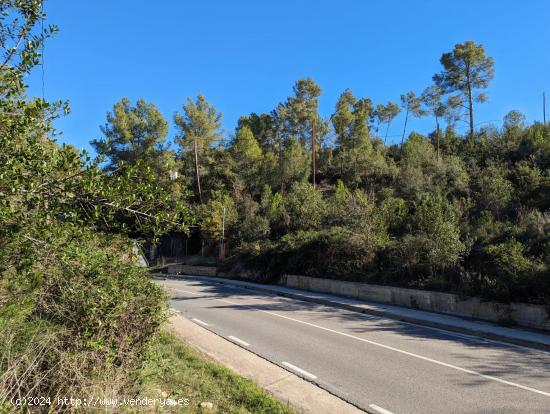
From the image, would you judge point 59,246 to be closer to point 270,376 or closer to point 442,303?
point 270,376

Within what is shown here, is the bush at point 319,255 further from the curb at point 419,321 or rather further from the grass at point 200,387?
the grass at point 200,387

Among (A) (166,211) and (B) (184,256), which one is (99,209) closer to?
(A) (166,211)

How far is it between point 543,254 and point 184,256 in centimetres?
3748

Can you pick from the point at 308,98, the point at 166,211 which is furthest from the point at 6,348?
the point at 308,98

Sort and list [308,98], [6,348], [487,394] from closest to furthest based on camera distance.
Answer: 1. [6,348]
2. [487,394]
3. [308,98]

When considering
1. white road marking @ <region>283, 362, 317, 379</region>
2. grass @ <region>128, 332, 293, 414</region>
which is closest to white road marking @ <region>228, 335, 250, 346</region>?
white road marking @ <region>283, 362, 317, 379</region>

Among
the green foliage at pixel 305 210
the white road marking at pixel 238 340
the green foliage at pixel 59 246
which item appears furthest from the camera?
the green foliage at pixel 305 210

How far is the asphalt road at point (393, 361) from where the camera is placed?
6.15m

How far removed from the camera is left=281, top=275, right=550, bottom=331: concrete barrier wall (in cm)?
1244

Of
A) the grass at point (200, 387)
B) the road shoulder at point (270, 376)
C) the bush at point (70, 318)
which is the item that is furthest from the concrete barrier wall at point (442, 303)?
the bush at point (70, 318)

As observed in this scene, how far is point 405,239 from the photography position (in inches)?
750

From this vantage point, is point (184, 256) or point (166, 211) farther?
point (184, 256)

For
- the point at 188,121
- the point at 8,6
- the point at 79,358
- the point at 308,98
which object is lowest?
the point at 79,358

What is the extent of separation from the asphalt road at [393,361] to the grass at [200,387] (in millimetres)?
1417
